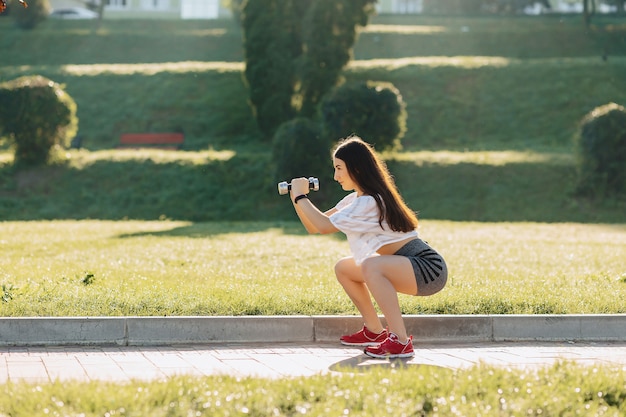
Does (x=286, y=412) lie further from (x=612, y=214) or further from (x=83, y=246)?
(x=612, y=214)

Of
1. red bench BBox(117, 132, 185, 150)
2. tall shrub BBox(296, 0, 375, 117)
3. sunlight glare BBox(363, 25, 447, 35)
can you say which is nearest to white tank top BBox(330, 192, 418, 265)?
tall shrub BBox(296, 0, 375, 117)

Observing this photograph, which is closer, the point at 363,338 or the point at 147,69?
the point at 363,338

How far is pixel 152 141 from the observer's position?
115 ft

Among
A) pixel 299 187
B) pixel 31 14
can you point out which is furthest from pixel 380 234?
pixel 31 14

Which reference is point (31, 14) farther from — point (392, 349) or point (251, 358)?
point (392, 349)

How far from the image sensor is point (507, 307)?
955cm

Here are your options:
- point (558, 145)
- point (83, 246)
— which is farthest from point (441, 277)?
point (558, 145)

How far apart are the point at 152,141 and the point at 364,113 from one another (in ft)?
32.9

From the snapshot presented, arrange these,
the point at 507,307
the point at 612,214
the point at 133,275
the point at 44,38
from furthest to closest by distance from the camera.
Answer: the point at 44,38
the point at 612,214
the point at 133,275
the point at 507,307

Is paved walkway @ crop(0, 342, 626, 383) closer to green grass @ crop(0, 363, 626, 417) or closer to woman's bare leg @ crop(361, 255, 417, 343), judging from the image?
woman's bare leg @ crop(361, 255, 417, 343)

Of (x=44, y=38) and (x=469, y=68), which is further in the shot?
(x=44, y=38)

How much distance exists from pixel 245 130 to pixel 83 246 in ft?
65.1

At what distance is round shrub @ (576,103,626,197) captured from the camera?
27.3 metres

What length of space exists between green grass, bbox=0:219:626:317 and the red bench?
12468 millimetres
